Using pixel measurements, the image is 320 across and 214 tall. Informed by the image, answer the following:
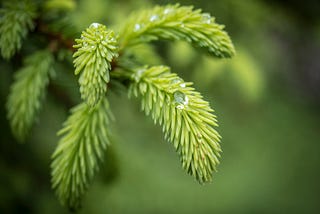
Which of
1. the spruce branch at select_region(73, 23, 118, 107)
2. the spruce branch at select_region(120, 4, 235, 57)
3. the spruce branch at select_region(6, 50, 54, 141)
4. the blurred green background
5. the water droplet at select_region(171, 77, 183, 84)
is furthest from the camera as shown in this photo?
the blurred green background

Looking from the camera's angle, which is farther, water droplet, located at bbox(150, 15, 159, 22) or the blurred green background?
the blurred green background

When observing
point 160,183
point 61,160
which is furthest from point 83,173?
point 160,183

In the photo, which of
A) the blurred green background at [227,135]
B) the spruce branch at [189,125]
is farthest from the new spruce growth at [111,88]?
the blurred green background at [227,135]

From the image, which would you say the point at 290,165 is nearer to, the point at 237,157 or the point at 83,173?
the point at 237,157

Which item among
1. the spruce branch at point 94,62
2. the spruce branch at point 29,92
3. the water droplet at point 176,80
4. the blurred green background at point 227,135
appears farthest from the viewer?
the blurred green background at point 227,135

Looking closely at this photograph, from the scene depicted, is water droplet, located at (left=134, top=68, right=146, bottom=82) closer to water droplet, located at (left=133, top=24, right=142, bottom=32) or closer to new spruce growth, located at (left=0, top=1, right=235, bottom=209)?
new spruce growth, located at (left=0, top=1, right=235, bottom=209)

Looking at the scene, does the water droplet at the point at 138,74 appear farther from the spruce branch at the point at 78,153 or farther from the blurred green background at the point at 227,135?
the blurred green background at the point at 227,135

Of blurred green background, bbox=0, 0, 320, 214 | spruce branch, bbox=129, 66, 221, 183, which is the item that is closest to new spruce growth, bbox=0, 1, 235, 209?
spruce branch, bbox=129, 66, 221, 183

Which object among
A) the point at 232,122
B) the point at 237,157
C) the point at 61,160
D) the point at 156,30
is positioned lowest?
the point at 61,160
